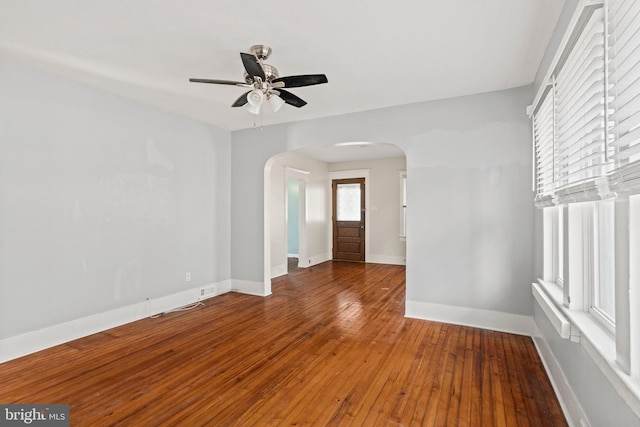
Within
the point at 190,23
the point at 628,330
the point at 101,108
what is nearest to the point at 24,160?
the point at 101,108

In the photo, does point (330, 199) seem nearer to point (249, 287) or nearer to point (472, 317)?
point (249, 287)

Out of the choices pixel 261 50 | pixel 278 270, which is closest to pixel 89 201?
pixel 261 50

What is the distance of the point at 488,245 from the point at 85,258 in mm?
4310

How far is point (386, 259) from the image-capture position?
7562mm

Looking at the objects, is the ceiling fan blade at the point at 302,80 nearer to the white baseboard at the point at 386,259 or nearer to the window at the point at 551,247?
the window at the point at 551,247

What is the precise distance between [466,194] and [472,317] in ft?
4.56

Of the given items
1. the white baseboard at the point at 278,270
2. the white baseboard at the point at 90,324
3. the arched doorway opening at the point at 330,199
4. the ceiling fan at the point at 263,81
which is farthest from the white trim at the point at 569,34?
the white baseboard at the point at 278,270

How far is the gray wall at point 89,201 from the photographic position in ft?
9.07

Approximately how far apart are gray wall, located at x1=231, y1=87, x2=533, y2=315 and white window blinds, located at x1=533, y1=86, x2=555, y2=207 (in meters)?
0.45

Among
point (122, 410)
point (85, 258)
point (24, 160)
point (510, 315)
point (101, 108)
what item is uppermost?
point (101, 108)

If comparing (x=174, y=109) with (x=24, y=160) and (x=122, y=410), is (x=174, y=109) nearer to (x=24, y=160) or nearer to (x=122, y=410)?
(x=24, y=160)

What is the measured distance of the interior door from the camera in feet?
25.8

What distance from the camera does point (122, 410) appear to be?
2.05 metres

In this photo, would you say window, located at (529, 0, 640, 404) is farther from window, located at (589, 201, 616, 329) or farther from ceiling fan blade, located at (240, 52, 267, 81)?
ceiling fan blade, located at (240, 52, 267, 81)
